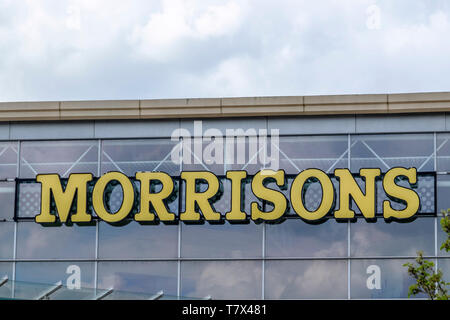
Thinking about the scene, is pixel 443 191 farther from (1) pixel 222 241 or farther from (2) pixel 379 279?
(1) pixel 222 241

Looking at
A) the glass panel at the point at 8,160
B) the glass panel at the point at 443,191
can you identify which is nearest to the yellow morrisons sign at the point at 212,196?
the glass panel at the point at 443,191

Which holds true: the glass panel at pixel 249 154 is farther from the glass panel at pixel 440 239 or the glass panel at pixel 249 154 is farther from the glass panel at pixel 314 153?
the glass panel at pixel 440 239

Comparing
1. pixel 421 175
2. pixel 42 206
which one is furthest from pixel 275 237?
pixel 42 206

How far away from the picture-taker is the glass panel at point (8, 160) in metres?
23.5

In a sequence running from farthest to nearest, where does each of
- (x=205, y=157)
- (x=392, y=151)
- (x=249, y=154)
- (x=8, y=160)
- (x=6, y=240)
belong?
1. (x=8, y=160)
2. (x=6, y=240)
3. (x=205, y=157)
4. (x=249, y=154)
5. (x=392, y=151)

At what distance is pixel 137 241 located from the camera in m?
22.8

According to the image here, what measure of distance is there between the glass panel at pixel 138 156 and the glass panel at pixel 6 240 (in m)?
2.80

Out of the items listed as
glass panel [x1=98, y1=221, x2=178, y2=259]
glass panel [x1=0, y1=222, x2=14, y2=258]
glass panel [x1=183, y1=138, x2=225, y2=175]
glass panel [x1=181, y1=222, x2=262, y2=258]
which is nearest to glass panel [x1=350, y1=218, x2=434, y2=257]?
glass panel [x1=181, y1=222, x2=262, y2=258]

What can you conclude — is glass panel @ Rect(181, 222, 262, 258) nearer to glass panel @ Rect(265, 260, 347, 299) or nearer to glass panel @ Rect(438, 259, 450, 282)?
glass panel @ Rect(265, 260, 347, 299)

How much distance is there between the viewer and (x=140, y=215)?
22.7m

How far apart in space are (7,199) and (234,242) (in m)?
5.94

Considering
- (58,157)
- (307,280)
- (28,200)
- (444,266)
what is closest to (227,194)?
(307,280)

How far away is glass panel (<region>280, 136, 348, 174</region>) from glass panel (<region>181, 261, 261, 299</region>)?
2609mm

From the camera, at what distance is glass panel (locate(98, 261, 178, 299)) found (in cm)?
2256
